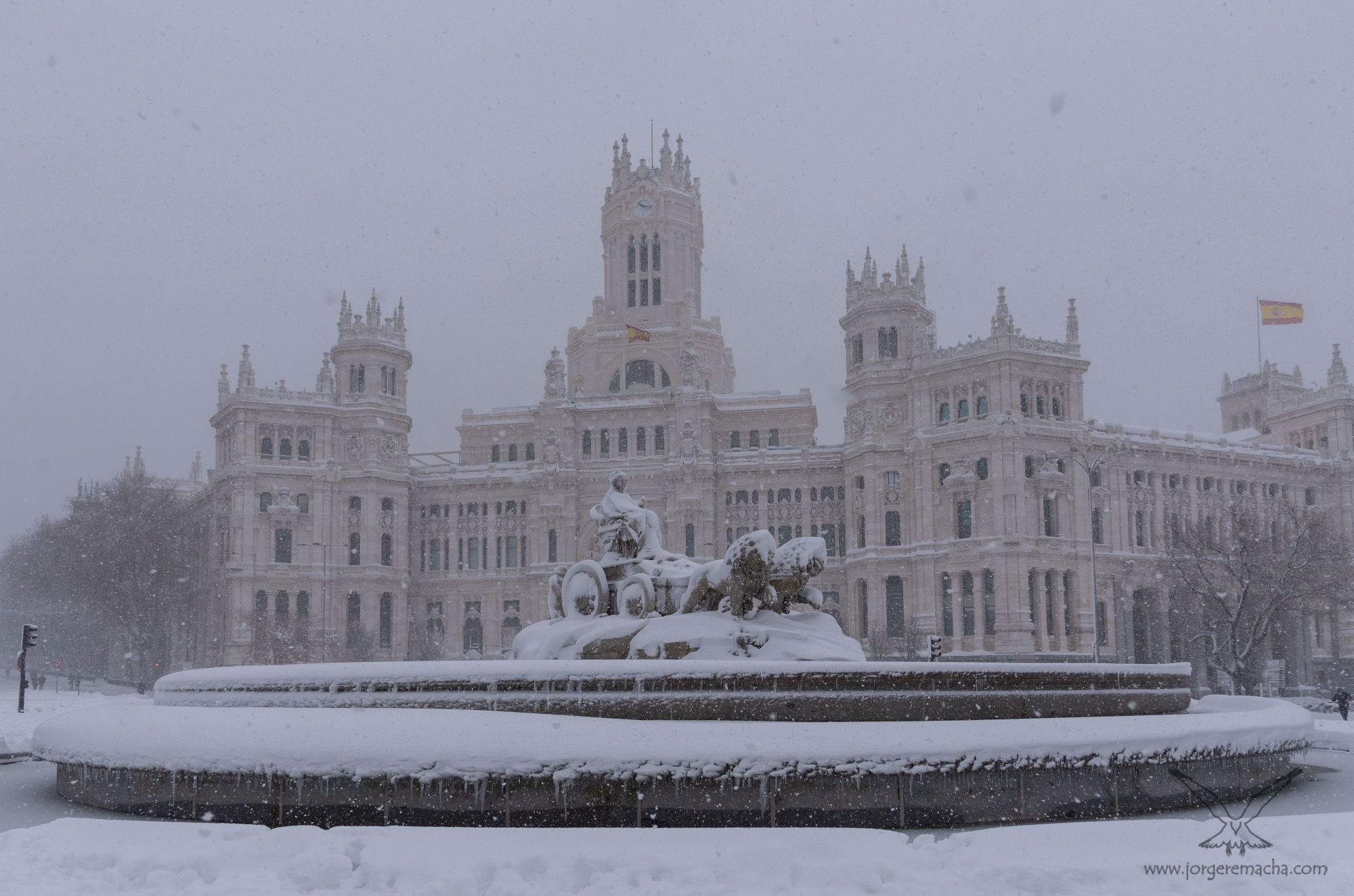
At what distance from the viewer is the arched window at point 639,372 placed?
347 feet

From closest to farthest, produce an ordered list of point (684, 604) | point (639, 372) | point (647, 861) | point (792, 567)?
point (647, 861) < point (792, 567) < point (684, 604) < point (639, 372)

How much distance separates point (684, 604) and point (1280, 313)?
69744mm

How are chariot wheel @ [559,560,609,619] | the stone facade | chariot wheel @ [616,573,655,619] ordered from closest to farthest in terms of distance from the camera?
chariot wheel @ [616,573,655,619], chariot wheel @ [559,560,609,619], the stone facade

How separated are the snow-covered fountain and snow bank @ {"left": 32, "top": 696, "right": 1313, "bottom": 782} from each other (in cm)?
3

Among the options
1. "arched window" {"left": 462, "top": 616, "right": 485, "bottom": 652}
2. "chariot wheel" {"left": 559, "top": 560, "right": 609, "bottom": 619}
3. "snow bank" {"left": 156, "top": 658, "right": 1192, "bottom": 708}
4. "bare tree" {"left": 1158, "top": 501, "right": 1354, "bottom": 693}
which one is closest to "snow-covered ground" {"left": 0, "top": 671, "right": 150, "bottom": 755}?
"snow bank" {"left": 156, "top": 658, "right": 1192, "bottom": 708}

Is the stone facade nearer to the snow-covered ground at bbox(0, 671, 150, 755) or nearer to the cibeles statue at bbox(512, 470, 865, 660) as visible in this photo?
the snow-covered ground at bbox(0, 671, 150, 755)

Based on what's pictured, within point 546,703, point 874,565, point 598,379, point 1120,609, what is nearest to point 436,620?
point 598,379

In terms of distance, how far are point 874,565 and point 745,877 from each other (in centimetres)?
7611

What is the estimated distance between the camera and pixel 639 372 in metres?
106

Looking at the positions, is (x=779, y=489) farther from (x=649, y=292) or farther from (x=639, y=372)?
(x=649, y=292)

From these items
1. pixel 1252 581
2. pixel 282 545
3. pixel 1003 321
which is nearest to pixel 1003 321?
pixel 1003 321

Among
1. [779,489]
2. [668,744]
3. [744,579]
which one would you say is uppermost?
[779,489]

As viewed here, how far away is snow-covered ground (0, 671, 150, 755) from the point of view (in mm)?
22047

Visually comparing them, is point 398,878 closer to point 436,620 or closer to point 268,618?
point 268,618
